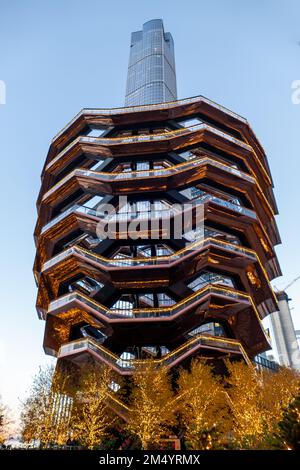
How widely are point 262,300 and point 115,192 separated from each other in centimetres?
2323

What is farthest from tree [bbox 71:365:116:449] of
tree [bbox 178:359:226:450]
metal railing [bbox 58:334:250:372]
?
tree [bbox 178:359:226:450]

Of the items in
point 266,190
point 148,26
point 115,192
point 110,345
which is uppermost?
point 148,26

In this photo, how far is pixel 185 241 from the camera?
4038 centimetres

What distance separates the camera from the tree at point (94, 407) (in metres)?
27.5

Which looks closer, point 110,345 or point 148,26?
point 110,345

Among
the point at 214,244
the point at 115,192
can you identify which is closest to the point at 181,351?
the point at 214,244

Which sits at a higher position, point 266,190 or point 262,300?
point 266,190

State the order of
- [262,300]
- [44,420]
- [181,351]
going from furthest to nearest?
[262,300]
[181,351]
[44,420]

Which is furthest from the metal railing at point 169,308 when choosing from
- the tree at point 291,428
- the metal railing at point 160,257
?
the tree at point 291,428

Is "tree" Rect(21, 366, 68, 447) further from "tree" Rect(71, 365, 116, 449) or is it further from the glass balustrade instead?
the glass balustrade

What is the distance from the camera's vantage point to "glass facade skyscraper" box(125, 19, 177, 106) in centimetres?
14138

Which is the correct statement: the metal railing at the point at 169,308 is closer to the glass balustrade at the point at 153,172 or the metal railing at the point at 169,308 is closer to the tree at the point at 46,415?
the tree at the point at 46,415
